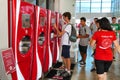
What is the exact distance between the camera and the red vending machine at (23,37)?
3305 millimetres

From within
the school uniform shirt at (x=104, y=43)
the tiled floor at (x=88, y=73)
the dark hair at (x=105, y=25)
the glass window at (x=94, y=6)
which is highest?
the glass window at (x=94, y=6)

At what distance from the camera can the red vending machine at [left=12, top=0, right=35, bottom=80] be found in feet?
10.8

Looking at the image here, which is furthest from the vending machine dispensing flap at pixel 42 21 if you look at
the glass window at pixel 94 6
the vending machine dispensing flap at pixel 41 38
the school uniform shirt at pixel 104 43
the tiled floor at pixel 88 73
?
the glass window at pixel 94 6

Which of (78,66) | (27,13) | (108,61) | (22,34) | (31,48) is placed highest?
(27,13)

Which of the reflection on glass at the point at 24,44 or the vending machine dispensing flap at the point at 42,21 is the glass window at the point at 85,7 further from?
the reflection on glass at the point at 24,44

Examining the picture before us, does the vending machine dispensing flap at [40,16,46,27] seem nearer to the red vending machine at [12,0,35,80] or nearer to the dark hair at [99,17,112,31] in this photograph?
the red vending machine at [12,0,35,80]

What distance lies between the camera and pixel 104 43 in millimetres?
4414

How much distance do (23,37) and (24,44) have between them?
18 cm

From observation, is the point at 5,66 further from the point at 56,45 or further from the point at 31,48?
the point at 56,45

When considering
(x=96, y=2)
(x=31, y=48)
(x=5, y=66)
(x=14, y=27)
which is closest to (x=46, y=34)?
(x=31, y=48)

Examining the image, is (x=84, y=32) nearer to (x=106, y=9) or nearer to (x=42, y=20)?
(x=42, y=20)

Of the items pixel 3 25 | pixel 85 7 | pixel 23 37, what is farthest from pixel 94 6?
pixel 3 25

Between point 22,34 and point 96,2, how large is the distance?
18.0 meters

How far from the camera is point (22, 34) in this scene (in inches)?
139
